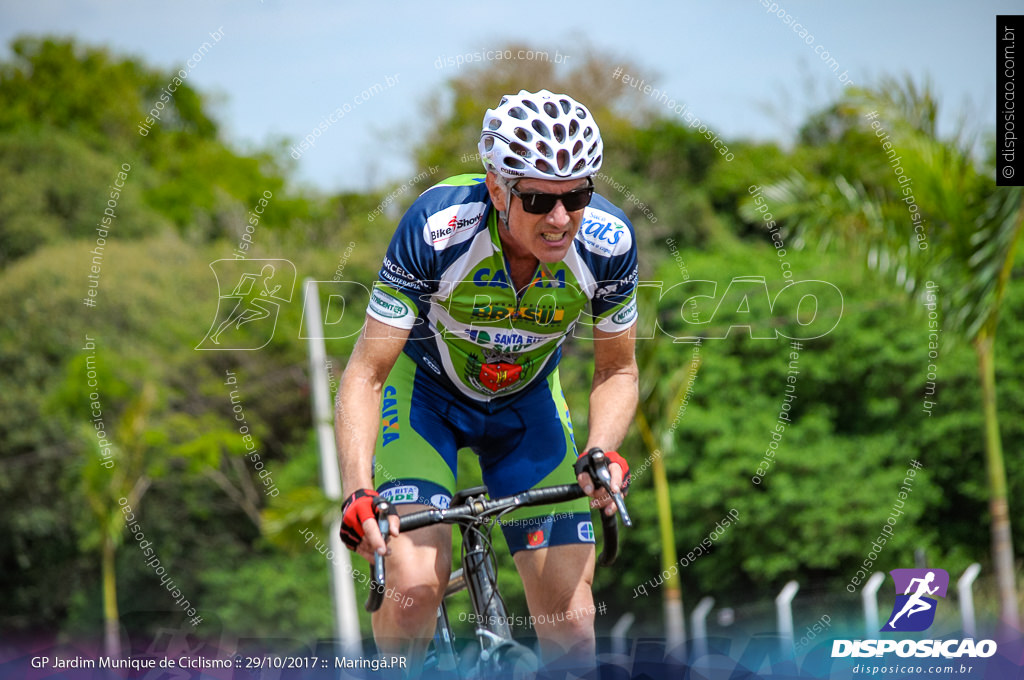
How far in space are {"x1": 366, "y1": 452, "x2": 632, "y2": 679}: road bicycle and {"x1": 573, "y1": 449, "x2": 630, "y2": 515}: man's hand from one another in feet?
0.10

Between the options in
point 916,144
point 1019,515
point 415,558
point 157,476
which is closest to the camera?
point 415,558

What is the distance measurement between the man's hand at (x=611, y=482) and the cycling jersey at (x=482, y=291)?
28.2 inches

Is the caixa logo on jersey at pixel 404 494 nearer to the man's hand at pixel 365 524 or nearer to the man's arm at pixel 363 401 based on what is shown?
the man's arm at pixel 363 401

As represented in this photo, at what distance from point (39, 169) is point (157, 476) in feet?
42.5

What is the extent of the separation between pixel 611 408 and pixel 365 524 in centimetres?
128

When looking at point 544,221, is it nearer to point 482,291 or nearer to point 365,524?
point 482,291

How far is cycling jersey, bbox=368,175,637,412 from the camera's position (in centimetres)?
389

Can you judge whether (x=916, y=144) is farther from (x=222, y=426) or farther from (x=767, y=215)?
(x=222, y=426)

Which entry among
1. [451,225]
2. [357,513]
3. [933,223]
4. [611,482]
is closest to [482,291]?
[451,225]

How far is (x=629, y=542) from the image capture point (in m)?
23.0

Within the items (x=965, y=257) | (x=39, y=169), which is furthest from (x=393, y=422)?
(x=39, y=169)

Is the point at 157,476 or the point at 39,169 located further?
the point at 39,169

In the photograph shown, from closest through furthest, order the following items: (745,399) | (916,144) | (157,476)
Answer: (916,144), (745,399), (157,476)

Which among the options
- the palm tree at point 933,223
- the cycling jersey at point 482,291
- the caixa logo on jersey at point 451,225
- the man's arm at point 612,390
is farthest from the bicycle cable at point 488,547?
the palm tree at point 933,223
